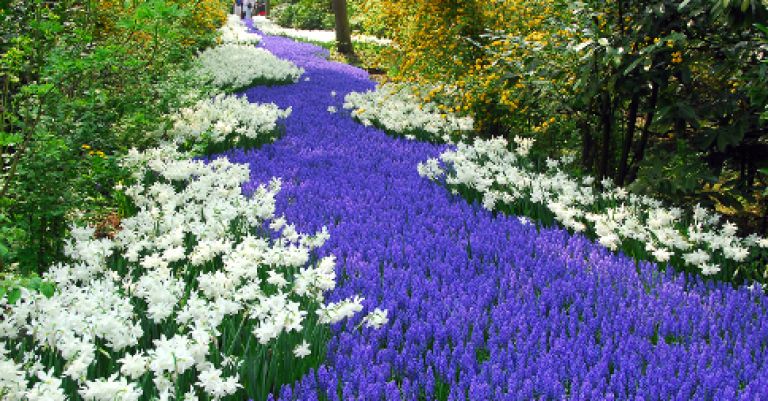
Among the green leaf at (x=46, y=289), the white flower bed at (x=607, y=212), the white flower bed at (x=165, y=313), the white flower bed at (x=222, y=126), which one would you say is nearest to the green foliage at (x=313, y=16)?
the white flower bed at (x=222, y=126)

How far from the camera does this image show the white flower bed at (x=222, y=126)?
20.8ft

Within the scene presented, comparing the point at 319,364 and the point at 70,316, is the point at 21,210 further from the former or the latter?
the point at 319,364

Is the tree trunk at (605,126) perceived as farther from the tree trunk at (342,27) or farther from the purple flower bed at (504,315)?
the tree trunk at (342,27)

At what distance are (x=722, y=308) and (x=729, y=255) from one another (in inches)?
26.5

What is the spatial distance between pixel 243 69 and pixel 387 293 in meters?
A: 8.25

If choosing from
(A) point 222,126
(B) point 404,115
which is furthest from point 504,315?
(B) point 404,115

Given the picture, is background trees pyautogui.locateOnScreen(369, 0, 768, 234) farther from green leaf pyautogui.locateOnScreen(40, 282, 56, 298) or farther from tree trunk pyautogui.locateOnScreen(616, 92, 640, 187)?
green leaf pyautogui.locateOnScreen(40, 282, 56, 298)

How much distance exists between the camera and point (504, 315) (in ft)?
10.1

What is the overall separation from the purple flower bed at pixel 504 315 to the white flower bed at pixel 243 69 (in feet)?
17.1

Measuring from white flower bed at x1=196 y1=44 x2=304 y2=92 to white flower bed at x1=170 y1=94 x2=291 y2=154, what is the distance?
7.40ft

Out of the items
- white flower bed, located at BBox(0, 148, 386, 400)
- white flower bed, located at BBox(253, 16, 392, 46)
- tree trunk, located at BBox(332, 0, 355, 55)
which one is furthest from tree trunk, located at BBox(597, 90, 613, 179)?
white flower bed, located at BBox(253, 16, 392, 46)

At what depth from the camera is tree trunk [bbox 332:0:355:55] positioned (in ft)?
57.2

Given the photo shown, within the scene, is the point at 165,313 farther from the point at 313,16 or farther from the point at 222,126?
the point at 313,16

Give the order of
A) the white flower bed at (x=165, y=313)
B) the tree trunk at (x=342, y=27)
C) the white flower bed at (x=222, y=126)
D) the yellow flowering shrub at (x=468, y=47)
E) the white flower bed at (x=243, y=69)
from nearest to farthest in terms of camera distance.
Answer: the white flower bed at (x=165, y=313) → the white flower bed at (x=222, y=126) → the yellow flowering shrub at (x=468, y=47) → the white flower bed at (x=243, y=69) → the tree trunk at (x=342, y=27)
